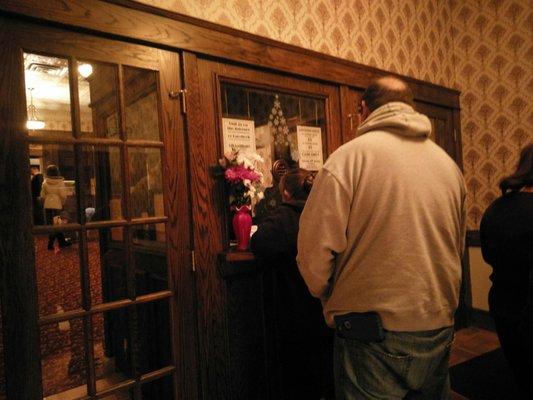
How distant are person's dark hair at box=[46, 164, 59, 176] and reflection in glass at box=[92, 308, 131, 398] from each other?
66cm

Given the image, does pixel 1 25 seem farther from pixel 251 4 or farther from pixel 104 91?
pixel 251 4

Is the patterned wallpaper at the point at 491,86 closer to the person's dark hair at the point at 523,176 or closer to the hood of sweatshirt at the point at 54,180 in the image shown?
the person's dark hair at the point at 523,176

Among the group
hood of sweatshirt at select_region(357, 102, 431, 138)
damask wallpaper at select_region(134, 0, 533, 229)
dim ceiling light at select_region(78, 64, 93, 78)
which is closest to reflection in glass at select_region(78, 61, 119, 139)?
dim ceiling light at select_region(78, 64, 93, 78)

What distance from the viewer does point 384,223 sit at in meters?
1.21

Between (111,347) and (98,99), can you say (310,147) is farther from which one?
(111,347)

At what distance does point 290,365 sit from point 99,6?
1947 millimetres

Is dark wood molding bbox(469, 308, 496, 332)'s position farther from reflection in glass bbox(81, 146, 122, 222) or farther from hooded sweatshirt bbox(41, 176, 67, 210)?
hooded sweatshirt bbox(41, 176, 67, 210)

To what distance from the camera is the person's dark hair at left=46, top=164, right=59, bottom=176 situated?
158cm

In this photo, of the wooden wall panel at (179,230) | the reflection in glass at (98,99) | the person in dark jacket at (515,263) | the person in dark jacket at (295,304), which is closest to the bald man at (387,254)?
the person in dark jacket at (295,304)

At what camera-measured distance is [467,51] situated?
3.72 meters

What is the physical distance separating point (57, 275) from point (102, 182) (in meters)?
0.44

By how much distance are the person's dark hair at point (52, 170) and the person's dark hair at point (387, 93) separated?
51.8 inches

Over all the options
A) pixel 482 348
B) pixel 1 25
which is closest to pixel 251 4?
pixel 1 25

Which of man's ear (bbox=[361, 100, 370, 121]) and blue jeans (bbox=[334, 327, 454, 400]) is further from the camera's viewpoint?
man's ear (bbox=[361, 100, 370, 121])
